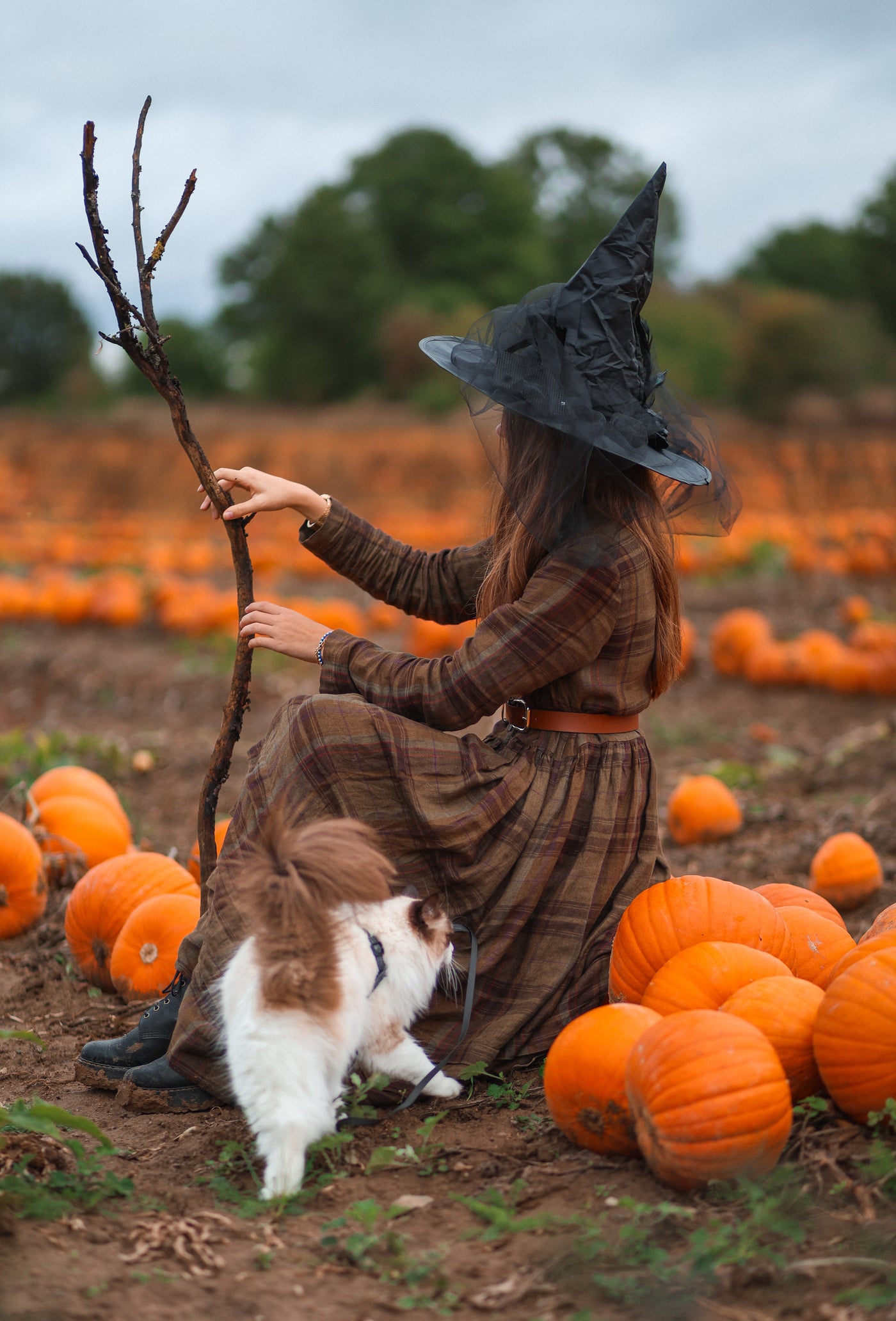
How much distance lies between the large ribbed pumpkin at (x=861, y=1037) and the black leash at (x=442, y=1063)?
0.84m

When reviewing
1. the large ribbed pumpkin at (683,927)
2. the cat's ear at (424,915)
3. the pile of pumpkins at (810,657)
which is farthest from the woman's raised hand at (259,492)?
the pile of pumpkins at (810,657)

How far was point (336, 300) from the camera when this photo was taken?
36406 mm

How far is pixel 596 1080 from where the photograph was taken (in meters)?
2.34

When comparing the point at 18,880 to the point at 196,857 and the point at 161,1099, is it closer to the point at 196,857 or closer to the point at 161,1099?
the point at 196,857

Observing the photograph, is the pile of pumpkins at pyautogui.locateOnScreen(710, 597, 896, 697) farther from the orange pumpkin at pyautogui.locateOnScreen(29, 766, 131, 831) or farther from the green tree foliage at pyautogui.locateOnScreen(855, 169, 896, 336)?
the green tree foliage at pyautogui.locateOnScreen(855, 169, 896, 336)

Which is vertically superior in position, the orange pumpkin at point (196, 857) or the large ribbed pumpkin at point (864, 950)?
the large ribbed pumpkin at point (864, 950)

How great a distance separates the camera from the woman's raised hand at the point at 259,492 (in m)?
2.88

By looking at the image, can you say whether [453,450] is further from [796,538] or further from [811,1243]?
[811,1243]

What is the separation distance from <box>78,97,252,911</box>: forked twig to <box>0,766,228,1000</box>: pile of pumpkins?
1.14ft

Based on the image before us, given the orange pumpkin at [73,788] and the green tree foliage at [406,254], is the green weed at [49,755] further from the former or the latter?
the green tree foliage at [406,254]

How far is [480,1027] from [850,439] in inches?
928

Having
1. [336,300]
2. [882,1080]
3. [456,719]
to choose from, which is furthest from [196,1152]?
[336,300]

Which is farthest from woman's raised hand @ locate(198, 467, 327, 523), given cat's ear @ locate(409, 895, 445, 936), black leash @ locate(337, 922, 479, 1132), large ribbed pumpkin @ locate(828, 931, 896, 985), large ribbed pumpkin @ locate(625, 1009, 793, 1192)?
large ribbed pumpkin @ locate(828, 931, 896, 985)

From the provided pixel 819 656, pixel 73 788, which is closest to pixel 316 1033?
pixel 73 788
